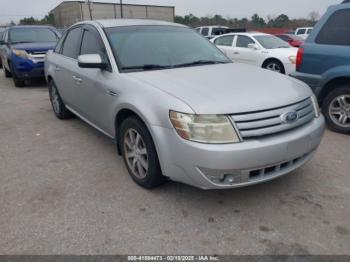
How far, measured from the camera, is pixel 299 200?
309cm

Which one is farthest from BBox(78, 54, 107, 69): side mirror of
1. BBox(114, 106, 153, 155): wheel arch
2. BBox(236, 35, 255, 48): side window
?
BBox(236, 35, 255, 48): side window

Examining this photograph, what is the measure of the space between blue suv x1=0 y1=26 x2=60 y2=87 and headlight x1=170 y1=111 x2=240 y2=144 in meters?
7.60

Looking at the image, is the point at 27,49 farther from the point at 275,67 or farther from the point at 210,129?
the point at 210,129

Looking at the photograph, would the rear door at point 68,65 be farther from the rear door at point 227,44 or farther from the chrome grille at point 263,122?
the rear door at point 227,44

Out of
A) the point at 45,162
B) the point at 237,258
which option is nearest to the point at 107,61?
the point at 45,162

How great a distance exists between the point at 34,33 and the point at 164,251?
9506mm

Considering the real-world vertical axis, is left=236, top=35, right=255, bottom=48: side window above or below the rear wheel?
above

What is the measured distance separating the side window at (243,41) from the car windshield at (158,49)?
6.20 m

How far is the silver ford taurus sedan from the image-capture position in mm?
2596

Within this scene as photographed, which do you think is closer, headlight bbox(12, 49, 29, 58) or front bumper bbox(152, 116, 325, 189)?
front bumper bbox(152, 116, 325, 189)

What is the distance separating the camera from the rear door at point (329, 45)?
15.5ft

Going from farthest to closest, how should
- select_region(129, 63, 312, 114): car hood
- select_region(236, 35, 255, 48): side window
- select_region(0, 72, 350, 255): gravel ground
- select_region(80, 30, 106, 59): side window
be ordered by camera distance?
select_region(236, 35, 255, 48): side window, select_region(80, 30, 106, 59): side window, select_region(129, 63, 312, 114): car hood, select_region(0, 72, 350, 255): gravel ground

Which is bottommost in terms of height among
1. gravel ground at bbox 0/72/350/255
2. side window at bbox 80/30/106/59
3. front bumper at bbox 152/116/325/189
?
gravel ground at bbox 0/72/350/255

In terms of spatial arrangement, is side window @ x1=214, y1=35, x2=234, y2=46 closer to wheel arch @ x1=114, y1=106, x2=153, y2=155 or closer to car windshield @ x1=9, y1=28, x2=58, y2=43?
car windshield @ x1=9, y1=28, x2=58, y2=43
